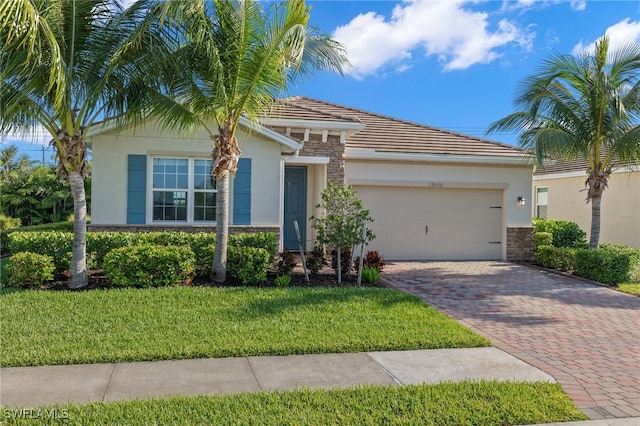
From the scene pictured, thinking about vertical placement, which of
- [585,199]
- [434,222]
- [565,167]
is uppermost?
[565,167]

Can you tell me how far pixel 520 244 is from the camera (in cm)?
1412

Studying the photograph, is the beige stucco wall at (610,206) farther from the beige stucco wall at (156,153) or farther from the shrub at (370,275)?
the beige stucco wall at (156,153)

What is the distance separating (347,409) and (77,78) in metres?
7.26

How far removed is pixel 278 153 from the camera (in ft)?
36.8

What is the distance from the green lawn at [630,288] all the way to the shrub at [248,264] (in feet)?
25.8

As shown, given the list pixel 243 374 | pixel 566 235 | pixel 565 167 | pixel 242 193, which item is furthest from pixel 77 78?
pixel 565 167

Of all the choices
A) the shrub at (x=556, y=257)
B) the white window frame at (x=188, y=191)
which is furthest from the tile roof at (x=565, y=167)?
the white window frame at (x=188, y=191)

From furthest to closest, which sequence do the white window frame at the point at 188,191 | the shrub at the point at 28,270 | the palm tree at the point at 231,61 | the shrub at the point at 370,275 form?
the white window frame at the point at 188,191, the shrub at the point at 370,275, the shrub at the point at 28,270, the palm tree at the point at 231,61

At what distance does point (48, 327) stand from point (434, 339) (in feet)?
16.8

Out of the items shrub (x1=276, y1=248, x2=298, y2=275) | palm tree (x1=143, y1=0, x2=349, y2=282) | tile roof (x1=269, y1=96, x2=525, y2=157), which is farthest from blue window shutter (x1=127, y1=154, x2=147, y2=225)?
shrub (x1=276, y1=248, x2=298, y2=275)

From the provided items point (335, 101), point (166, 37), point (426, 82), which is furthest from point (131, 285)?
point (426, 82)

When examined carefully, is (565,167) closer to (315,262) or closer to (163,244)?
(315,262)

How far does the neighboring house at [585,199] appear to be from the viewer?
16469 mm

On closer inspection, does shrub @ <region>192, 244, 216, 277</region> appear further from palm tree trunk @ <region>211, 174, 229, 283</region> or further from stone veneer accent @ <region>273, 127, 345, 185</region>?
stone veneer accent @ <region>273, 127, 345, 185</region>
